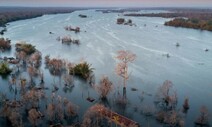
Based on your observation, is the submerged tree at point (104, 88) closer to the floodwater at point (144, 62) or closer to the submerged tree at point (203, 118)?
the floodwater at point (144, 62)

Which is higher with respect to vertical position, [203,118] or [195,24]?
[195,24]

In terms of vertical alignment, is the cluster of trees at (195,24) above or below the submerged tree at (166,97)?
above

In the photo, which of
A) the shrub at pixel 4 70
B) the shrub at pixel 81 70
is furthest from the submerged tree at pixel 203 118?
the shrub at pixel 4 70

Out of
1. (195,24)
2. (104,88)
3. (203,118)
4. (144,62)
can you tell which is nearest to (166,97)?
(203,118)

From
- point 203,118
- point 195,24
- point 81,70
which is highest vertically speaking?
point 195,24

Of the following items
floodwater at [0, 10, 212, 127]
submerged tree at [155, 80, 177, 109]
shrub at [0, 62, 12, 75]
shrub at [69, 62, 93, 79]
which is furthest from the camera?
shrub at [0, 62, 12, 75]

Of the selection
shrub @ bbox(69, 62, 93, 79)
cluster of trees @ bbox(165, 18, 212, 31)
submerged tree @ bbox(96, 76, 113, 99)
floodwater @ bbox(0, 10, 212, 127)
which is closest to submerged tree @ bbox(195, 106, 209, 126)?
floodwater @ bbox(0, 10, 212, 127)

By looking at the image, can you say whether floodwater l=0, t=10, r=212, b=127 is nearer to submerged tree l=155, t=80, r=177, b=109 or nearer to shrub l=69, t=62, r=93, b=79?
submerged tree l=155, t=80, r=177, b=109

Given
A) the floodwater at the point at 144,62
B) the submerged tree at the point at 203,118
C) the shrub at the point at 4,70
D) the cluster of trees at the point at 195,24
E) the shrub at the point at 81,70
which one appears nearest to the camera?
the submerged tree at the point at 203,118

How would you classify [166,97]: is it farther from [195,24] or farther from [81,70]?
[195,24]

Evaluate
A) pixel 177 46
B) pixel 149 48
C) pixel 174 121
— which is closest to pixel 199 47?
pixel 177 46

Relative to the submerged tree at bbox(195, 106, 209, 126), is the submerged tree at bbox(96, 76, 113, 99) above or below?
above
